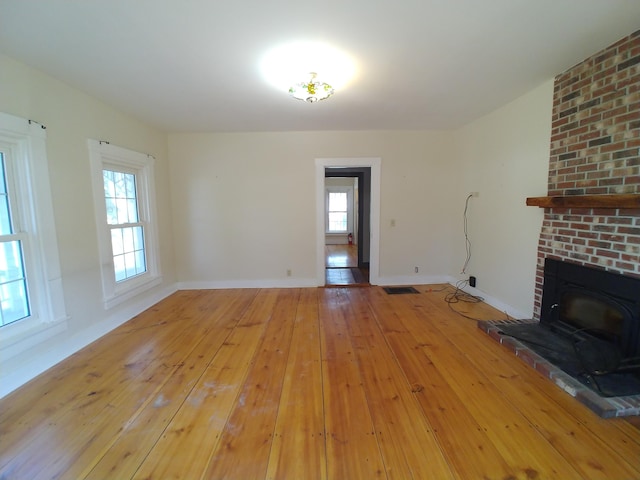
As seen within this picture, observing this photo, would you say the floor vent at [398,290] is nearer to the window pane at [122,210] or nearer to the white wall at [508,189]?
the white wall at [508,189]

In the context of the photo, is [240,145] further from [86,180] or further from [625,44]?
[625,44]

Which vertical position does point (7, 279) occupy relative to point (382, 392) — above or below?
above

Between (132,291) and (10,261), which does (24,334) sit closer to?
(10,261)

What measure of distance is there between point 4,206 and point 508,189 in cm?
491

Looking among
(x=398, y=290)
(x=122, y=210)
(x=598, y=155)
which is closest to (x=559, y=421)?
(x=598, y=155)

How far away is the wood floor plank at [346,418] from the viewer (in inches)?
53.1

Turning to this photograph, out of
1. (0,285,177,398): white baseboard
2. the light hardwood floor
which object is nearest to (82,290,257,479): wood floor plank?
the light hardwood floor

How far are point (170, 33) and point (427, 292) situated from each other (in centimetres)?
419

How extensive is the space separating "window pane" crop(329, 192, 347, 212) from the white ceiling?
6.59 meters

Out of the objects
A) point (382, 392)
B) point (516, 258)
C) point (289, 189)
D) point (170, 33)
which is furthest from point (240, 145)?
point (516, 258)

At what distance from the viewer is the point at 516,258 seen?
3076 millimetres

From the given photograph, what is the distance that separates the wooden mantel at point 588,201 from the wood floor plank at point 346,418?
2.30m

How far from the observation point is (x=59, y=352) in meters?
2.34

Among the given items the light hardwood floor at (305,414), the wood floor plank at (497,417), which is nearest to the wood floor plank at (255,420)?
the light hardwood floor at (305,414)
